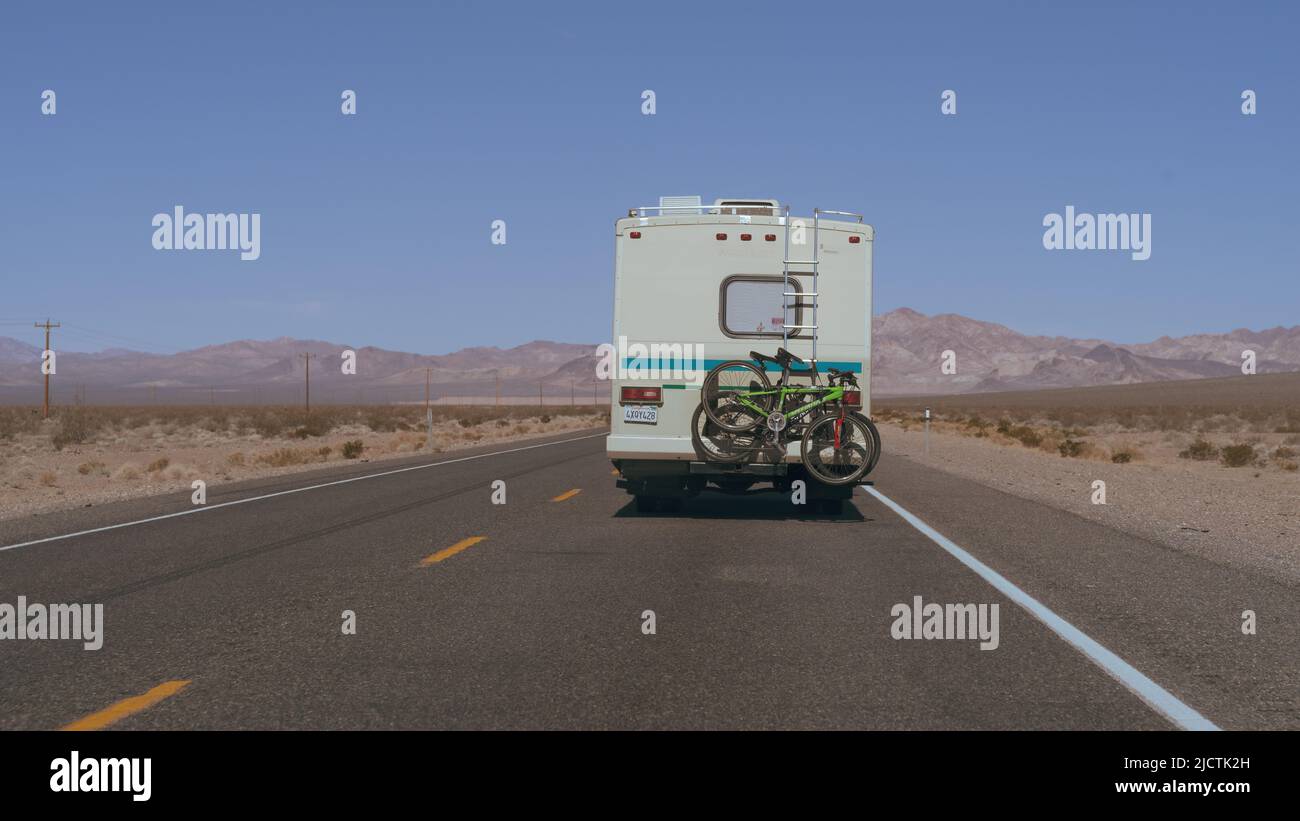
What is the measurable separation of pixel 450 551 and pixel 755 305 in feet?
14.7

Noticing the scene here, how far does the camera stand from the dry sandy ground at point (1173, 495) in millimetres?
11984

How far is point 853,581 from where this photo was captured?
360 inches

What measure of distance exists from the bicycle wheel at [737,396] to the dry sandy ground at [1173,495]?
3403mm

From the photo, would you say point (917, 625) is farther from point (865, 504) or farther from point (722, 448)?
point (865, 504)

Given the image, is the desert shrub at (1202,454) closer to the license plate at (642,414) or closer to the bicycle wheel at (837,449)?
the bicycle wheel at (837,449)

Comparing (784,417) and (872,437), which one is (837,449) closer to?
(872,437)

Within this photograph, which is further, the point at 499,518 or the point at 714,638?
the point at 499,518

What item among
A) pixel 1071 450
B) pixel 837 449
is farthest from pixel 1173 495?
pixel 1071 450

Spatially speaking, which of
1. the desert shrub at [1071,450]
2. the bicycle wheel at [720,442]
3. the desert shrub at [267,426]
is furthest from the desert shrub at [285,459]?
the desert shrub at [267,426]

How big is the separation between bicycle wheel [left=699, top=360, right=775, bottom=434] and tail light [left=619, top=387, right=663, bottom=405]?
536mm

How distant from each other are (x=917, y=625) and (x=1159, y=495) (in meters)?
13.6

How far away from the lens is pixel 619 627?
7266 mm

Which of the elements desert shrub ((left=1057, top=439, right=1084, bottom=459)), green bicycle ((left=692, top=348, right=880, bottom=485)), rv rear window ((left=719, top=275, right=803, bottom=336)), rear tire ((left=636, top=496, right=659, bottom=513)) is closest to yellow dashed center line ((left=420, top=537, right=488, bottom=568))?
green bicycle ((left=692, top=348, right=880, bottom=485))
